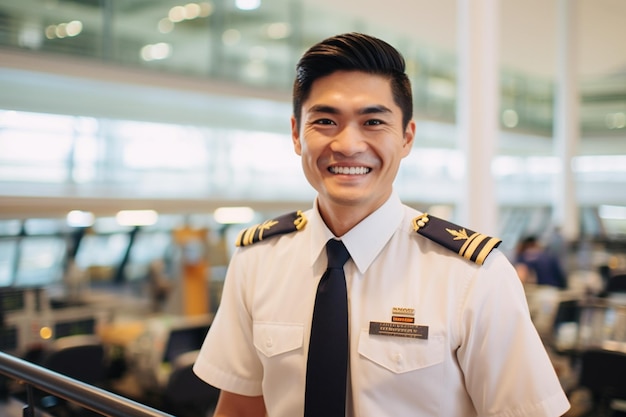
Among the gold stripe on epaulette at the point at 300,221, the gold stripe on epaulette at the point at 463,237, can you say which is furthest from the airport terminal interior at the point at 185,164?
the gold stripe on epaulette at the point at 463,237

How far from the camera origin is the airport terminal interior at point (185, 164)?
5.63 meters

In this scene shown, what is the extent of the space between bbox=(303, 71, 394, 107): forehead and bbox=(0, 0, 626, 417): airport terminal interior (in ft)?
3.64

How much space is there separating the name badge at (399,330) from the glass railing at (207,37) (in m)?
6.11

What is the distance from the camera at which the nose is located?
1.28 metres

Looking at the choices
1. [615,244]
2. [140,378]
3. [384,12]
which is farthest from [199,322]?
Answer: [615,244]

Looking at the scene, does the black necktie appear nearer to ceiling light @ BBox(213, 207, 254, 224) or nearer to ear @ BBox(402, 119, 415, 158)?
ear @ BBox(402, 119, 415, 158)

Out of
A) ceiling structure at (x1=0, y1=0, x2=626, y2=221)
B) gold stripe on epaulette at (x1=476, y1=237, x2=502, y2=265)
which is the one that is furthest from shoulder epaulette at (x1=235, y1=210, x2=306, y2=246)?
ceiling structure at (x1=0, y1=0, x2=626, y2=221)

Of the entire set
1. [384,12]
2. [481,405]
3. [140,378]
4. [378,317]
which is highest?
[384,12]

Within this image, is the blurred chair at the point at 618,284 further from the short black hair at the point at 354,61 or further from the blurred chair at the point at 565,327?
the short black hair at the point at 354,61

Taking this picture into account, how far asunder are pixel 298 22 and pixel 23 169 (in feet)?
13.9

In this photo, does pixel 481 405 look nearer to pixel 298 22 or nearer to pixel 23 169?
pixel 23 169

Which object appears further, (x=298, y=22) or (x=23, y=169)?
(x=298, y=22)

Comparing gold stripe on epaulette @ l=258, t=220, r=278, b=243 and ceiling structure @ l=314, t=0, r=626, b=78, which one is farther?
ceiling structure @ l=314, t=0, r=626, b=78

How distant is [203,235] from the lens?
32.5 feet
